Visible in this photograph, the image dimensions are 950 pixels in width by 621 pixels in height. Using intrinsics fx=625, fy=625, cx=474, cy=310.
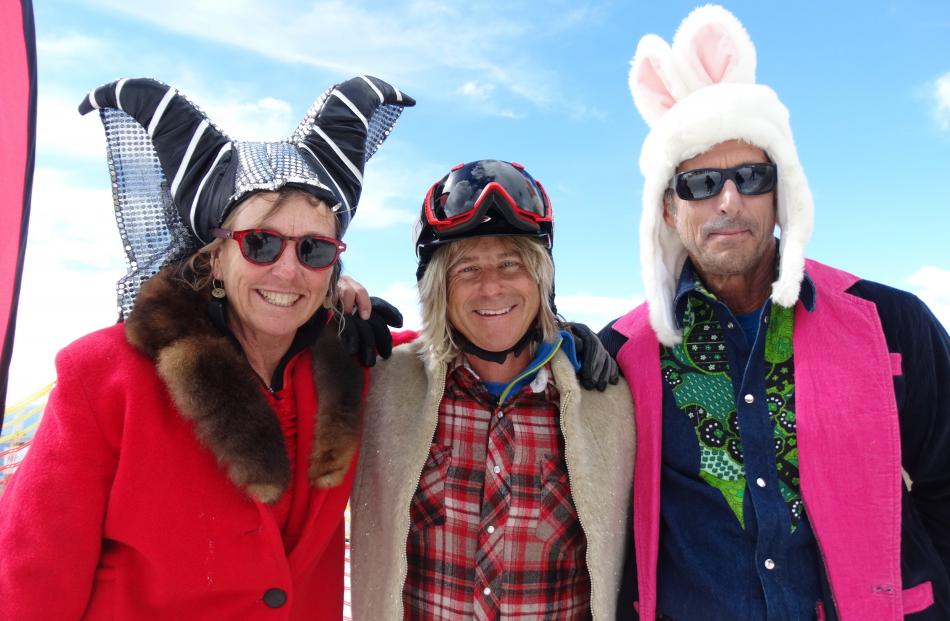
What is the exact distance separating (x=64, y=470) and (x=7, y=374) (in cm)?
55

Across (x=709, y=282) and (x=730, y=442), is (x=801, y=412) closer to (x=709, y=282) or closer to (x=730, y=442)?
(x=730, y=442)

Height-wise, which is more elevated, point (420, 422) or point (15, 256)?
point (15, 256)

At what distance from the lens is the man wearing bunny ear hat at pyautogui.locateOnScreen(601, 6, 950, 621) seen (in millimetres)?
2336

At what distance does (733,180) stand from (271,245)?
6.34 feet

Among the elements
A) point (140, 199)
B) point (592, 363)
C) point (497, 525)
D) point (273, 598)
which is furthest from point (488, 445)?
point (140, 199)

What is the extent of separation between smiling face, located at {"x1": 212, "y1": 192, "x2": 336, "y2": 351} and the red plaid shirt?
79 cm

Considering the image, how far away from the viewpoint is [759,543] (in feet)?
7.71

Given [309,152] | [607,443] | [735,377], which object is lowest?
[607,443]

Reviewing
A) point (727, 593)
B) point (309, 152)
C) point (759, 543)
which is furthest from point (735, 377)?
point (309, 152)

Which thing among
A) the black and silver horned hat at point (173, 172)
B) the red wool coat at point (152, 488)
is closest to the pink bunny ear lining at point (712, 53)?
the black and silver horned hat at point (173, 172)

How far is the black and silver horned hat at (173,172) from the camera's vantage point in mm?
2271

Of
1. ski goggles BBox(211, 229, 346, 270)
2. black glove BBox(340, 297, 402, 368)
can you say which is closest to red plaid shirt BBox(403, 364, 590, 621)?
black glove BBox(340, 297, 402, 368)

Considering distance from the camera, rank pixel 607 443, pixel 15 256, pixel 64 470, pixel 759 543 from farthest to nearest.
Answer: pixel 607 443 → pixel 759 543 → pixel 15 256 → pixel 64 470

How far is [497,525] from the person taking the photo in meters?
2.43
